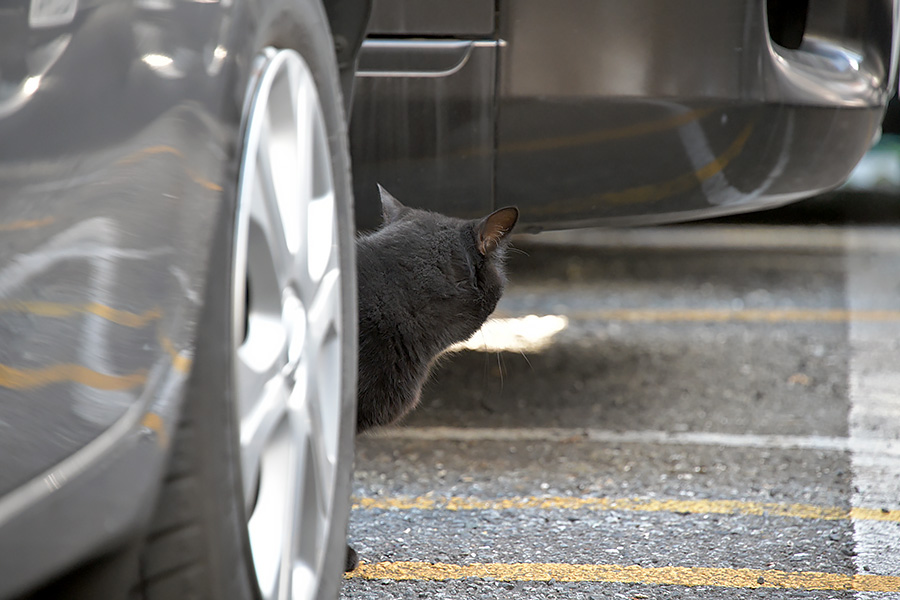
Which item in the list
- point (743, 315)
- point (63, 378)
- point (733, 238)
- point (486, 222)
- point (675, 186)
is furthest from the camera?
point (733, 238)

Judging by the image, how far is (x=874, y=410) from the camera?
3.28 meters

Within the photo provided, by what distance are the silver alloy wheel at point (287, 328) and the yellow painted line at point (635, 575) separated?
22.6 inches

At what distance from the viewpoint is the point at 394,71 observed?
2.42 metres

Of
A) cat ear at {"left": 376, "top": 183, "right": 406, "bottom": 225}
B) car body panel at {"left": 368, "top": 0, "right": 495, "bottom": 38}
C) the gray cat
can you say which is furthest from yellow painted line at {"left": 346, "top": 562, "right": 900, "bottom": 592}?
car body panel at {"left": 368, "top": 0, "right": 495, "bottom": 38}

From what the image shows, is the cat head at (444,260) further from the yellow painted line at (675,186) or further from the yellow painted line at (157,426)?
the yellow painted line at (157,426)

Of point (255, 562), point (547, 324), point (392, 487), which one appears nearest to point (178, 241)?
point (255, 562)

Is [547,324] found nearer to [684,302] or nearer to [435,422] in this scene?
[684,302]

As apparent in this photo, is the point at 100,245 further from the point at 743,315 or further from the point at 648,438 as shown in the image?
the point at 743,315

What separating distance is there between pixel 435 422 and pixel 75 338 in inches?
88.0

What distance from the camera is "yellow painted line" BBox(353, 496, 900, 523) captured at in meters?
2.38

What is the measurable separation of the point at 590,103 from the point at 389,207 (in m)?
0.60

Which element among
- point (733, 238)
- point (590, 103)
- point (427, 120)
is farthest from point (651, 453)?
point (733, 238)

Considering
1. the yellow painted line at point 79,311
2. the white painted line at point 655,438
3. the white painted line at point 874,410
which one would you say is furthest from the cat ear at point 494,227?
the yellow painted line at point 79,311

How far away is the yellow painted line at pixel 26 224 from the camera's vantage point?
1.04m
